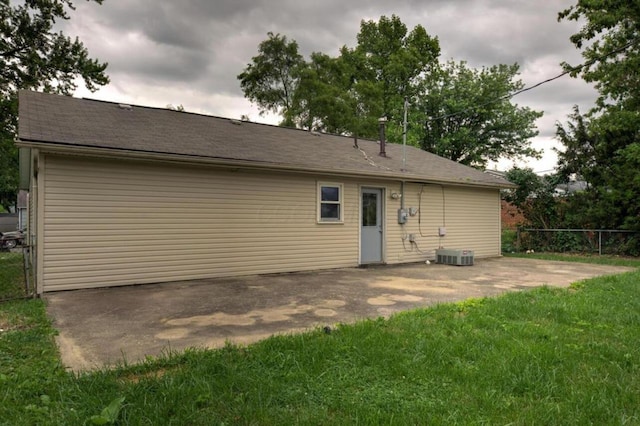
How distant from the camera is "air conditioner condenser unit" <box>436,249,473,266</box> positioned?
→ 10.4 m

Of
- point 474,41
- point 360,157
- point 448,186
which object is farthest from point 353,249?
point 474,41

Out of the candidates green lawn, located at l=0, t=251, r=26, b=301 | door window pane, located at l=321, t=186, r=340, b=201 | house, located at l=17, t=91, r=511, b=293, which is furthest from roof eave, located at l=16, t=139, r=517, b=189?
green lawn, located at l=0, t=251, r=26, b=301

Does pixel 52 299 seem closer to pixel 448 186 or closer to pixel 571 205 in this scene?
pixel 448 186

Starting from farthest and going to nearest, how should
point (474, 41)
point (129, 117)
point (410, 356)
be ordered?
point (474, 41) < point (129, 117) < point (410, 356)

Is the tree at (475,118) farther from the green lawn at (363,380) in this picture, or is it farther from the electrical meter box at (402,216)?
the green lawn at (363,380)

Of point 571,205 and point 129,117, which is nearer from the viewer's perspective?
point 129,117

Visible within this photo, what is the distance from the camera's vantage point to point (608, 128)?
522 inches

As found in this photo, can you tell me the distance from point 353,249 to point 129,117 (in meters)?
5.95

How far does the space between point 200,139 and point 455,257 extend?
7.00 metres

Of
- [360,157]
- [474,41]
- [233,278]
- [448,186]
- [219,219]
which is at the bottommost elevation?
[233,278]

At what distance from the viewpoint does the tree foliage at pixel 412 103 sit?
2275 centimetres

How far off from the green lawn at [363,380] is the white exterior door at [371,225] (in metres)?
5.84

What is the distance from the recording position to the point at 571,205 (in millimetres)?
14258

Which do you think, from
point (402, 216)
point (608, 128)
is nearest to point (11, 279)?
point (402, 216)
